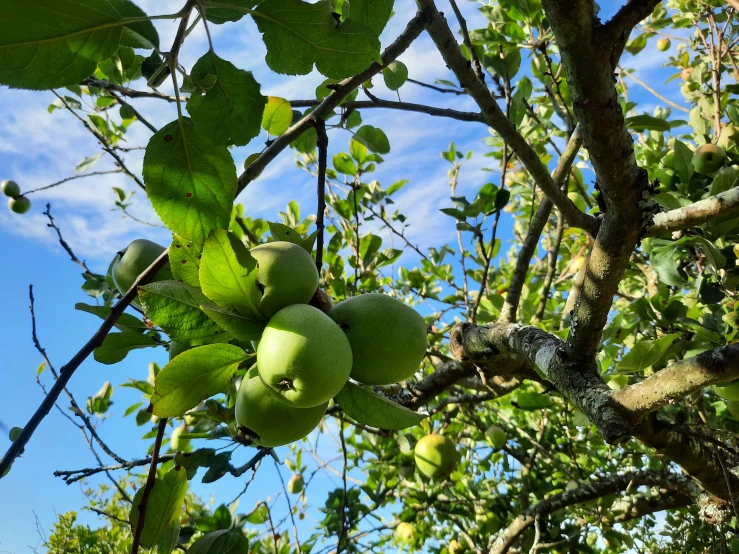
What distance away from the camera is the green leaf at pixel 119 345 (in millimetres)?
1336

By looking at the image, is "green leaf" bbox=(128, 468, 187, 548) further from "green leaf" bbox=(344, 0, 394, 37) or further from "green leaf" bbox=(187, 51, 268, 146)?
"green leaf" bbox=(344, 0, 394, 37)

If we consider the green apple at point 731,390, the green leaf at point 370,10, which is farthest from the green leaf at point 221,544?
the green apple at point 731,390

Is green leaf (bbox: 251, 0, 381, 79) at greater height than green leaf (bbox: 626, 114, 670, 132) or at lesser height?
lesser

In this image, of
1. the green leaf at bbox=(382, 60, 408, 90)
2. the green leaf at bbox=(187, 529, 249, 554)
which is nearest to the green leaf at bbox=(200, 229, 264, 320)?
the green leaf at bbox=(187, 529, 249, 554)

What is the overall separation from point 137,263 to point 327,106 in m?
0.66

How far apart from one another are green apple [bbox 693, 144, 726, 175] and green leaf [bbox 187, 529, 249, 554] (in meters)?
2.71

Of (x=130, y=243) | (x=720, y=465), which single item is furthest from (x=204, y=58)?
(x=720, y=465)

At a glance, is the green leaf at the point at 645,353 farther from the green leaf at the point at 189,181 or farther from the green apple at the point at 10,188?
the green apple at the point at 10,188

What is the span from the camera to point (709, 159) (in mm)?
2629

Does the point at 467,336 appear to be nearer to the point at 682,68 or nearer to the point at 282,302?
the point at 282,302

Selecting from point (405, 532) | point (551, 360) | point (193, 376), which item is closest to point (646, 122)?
point (551, 360)

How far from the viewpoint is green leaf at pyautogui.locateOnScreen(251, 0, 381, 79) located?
91cm

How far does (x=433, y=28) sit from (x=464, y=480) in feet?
10.5

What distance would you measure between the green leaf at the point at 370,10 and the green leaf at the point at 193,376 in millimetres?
754
